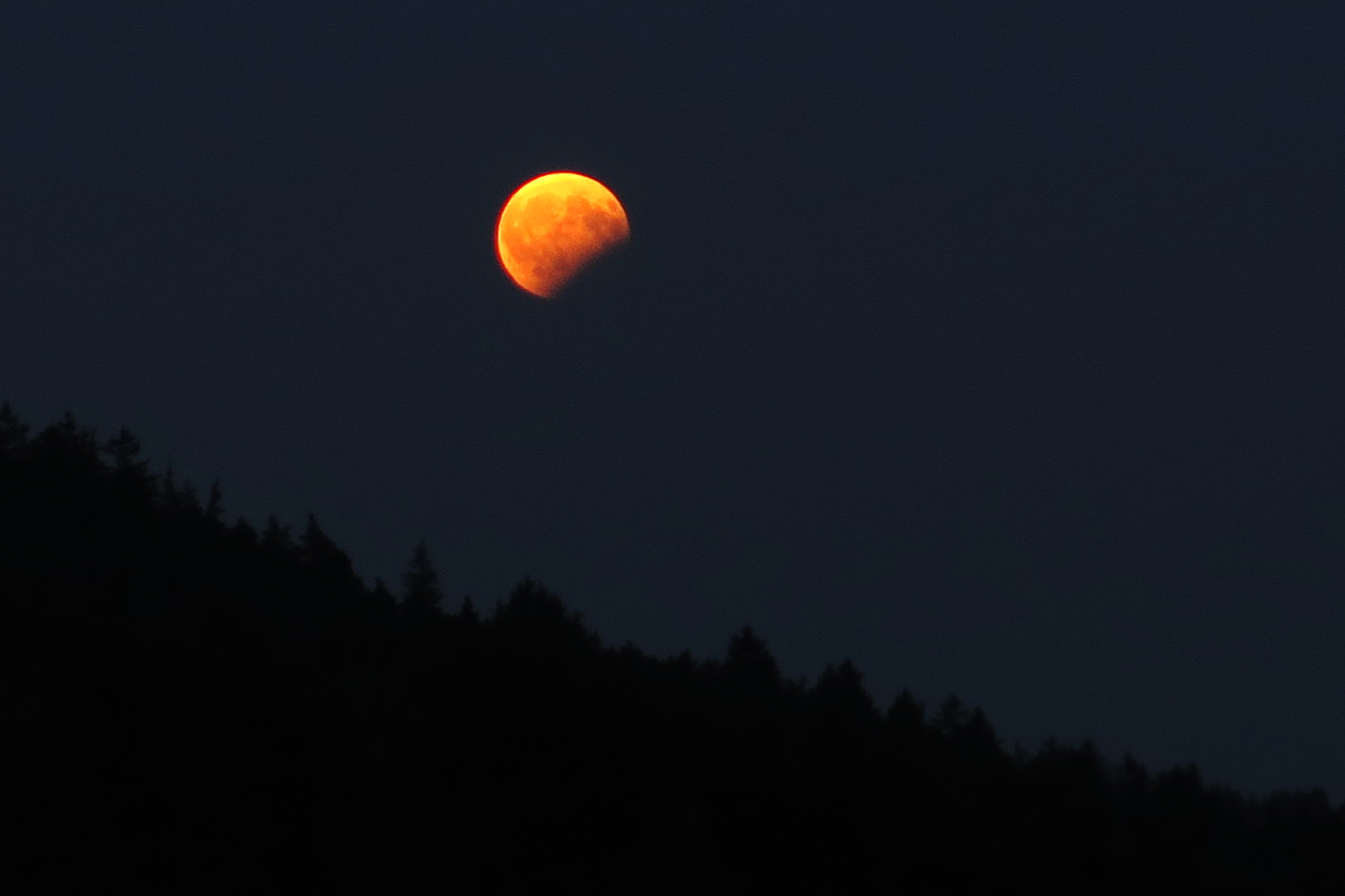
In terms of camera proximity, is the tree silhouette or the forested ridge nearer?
the forested ridge

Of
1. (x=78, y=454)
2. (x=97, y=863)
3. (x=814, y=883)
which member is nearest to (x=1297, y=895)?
(x=814, y=883)

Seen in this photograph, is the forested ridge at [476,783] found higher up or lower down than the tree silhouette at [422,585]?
lower down

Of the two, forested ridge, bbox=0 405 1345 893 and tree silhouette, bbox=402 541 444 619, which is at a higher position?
tree silhouette, bbox=402 541 444 619

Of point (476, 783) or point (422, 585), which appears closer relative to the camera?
point (476, 783)

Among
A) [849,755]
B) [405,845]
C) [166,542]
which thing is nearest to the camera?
[405,845]

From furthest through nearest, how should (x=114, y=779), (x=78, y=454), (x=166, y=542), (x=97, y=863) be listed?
(x=78, y=454) < (x=166, y=542) < (x=114, y=779) < (x=97, y=863)

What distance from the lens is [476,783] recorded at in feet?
132

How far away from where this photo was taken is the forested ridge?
33.4 m

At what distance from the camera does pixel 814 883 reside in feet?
133

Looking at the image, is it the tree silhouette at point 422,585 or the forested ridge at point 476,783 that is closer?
the forested ridge at point 476,783

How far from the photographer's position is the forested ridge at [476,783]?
33.4 metres

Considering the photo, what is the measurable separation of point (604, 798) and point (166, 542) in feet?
149

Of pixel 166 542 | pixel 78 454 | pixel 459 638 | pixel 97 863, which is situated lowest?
pixel 97 863

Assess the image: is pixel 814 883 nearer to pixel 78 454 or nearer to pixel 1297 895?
pixel 1297 895
